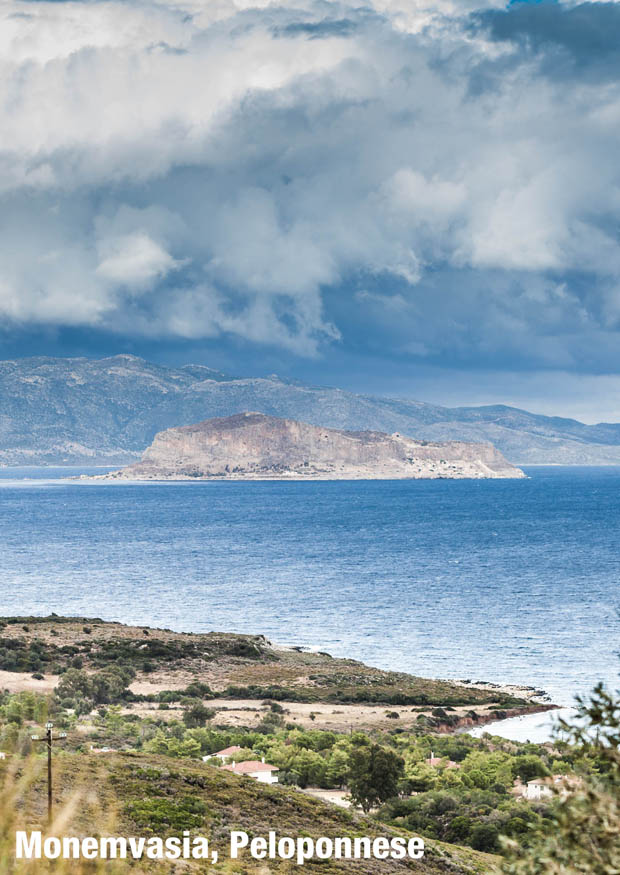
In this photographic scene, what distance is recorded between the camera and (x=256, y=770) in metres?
28.4

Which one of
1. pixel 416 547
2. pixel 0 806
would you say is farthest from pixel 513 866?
pixel 416 547

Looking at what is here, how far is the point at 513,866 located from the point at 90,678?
1654 inches

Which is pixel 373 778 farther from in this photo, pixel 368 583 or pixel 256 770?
pixel 368 583

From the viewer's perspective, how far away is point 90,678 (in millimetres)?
45719

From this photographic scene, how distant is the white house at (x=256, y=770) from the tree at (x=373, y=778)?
263 centimetres

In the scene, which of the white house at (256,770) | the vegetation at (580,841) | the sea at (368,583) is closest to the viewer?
the vegetation at (580,841)

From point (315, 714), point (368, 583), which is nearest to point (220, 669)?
point (315, 714)

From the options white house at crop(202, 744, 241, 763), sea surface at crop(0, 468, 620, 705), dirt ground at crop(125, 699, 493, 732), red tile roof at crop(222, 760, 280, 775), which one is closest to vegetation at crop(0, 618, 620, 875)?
dirt ground at crop(125, 699, 493, 732)

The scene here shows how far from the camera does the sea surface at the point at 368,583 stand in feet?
194

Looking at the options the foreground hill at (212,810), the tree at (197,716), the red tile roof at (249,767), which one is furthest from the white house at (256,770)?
the tree at (197,716)

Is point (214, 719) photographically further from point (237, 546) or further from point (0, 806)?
point (237, 546)

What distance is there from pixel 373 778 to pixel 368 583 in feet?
198

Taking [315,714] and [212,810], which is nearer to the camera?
[212,810]

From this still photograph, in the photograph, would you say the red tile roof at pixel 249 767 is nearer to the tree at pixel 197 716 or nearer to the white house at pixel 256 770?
the white house at pixel 256 770
